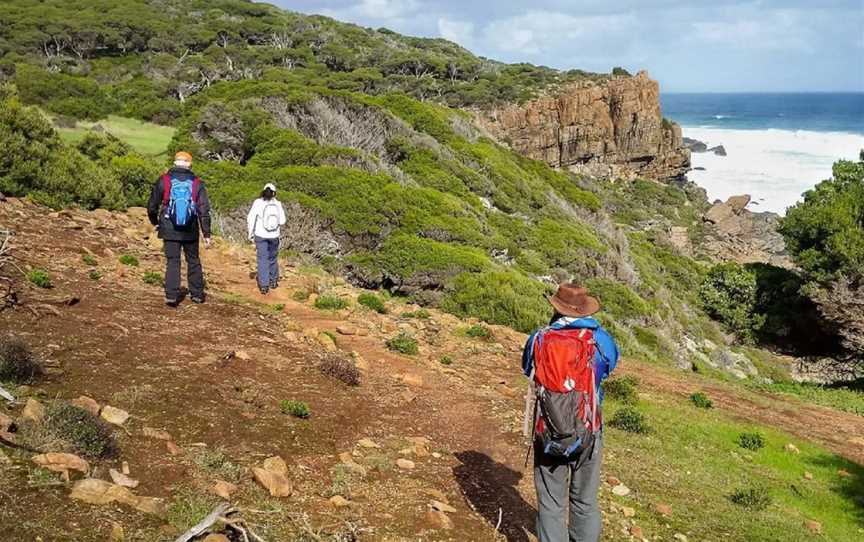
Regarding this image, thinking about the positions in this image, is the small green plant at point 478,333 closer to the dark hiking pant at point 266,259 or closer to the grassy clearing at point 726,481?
the grassy clearing at point 726,481

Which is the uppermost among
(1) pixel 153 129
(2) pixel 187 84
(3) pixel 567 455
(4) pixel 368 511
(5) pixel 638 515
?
(2) pixel 187 84

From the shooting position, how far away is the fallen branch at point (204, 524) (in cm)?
400

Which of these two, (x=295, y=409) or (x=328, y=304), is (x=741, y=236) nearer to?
(x=328, y=304)

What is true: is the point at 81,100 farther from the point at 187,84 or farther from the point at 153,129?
the point at 187,84

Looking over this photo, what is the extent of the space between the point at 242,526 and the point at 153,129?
3342 cm

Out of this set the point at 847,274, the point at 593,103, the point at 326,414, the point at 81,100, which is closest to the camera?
the point at 326,414

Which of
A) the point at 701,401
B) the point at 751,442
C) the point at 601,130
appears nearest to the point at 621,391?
the point at 701,401

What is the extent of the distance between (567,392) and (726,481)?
4429mm

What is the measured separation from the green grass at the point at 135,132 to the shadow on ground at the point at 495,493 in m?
22.1

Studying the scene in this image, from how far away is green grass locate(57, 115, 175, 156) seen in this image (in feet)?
87.8

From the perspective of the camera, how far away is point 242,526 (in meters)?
4.49

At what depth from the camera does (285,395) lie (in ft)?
23.6

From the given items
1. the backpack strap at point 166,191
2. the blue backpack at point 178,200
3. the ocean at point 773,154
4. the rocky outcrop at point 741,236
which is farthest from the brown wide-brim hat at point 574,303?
the ocean at point 773,154

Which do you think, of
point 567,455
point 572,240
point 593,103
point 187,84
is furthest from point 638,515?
point 593,103
